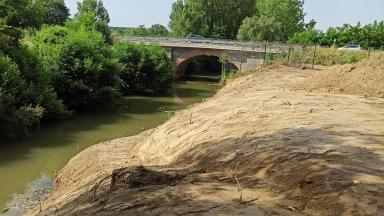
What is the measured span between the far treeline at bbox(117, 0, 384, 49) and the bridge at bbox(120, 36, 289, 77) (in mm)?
9229

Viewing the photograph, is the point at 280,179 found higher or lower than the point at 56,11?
lower

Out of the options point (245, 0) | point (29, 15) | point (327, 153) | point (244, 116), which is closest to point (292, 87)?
point (244, 116)

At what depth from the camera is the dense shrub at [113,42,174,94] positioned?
37469 mm

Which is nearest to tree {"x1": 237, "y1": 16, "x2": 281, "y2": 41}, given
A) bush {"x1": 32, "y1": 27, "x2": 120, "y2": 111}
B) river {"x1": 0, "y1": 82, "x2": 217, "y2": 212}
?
river {"x1": 0, "y1": 82, "x2": 217, "y2": 212}

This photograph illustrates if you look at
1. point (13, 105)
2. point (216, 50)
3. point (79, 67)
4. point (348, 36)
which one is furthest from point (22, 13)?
point (348, 36)

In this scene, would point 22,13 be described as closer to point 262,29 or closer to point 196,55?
point 196,55

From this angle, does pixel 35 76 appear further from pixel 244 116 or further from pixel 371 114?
pixel 371 114

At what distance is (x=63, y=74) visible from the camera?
2677cm

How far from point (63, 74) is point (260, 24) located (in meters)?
38.6

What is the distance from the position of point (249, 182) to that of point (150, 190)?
4.30 feet

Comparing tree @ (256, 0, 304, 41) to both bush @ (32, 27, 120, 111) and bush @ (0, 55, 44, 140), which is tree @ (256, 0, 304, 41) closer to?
bush @ (32, 27, 120, 111)

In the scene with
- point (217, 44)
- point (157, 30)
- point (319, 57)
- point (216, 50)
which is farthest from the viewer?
point (157, 30)

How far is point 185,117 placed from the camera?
13.9 m

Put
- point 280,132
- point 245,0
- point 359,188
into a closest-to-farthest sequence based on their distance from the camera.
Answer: point 359,188 < point 280,132 < point 245,0
